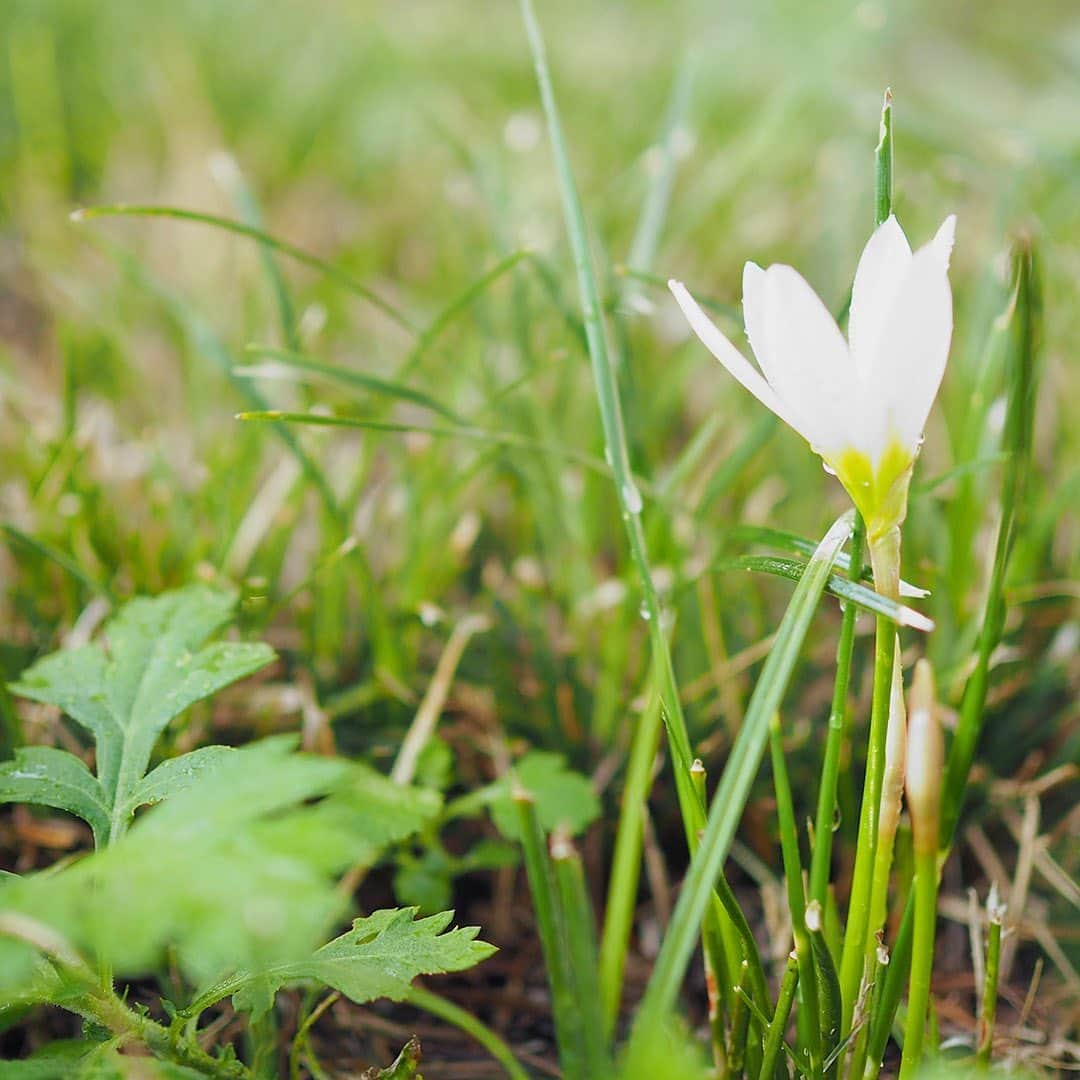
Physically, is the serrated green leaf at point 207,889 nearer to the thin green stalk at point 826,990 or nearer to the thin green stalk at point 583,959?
the thin green stalk at point 583,959

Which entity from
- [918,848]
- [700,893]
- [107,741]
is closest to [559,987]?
[700,893]

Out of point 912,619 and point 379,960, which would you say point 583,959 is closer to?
point 379,960

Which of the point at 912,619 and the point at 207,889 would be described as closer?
the point at 207,889

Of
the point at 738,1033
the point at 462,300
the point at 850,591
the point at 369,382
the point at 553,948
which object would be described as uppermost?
the point at 462,300

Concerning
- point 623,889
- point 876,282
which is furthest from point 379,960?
point 876,282

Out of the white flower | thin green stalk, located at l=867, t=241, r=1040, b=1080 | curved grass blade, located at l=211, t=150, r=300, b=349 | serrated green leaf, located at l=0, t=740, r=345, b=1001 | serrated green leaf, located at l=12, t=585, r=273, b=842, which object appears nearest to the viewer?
serrated green leaf, located at l=0, t=740, r=345, b=1001

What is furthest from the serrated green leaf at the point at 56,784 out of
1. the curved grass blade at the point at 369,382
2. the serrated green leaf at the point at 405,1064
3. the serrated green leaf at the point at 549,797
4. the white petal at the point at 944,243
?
the white petal at the point at 944,243

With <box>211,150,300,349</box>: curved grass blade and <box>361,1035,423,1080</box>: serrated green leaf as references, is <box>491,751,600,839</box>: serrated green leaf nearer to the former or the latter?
<box>361,1035,423,1080</box>: serrated green leaf

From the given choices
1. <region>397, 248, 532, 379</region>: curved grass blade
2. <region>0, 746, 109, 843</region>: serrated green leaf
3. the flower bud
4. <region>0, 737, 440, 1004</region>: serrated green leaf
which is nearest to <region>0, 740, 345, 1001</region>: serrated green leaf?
<region>0, 737, 440, 1004</region>: serrated green leaf

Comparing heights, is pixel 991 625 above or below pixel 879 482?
below
